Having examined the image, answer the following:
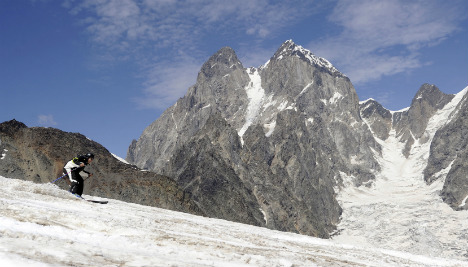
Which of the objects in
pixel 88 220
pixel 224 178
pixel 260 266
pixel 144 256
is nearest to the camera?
pixel 144 256

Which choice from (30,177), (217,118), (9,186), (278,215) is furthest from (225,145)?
(9,186)

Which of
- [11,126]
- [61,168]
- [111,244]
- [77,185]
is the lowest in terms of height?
[111,244]

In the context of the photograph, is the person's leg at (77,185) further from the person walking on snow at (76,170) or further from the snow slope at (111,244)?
the snow slope at (111,244)

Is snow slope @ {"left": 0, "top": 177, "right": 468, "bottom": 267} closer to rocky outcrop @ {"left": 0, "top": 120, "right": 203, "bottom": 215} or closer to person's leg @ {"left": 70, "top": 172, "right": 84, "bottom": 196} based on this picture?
person's leg @ {"left": 70, "top": 172, "right": 84, "bottom": 196}

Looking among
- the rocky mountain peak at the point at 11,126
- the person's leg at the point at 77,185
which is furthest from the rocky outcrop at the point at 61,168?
the person's leg at the point at 77,185

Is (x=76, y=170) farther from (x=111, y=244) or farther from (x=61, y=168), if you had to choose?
(x=61, y=168)

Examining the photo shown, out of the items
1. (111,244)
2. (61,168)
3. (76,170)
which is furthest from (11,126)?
(111,244)

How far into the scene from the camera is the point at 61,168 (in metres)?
82.3

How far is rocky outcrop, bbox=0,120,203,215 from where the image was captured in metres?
79.2

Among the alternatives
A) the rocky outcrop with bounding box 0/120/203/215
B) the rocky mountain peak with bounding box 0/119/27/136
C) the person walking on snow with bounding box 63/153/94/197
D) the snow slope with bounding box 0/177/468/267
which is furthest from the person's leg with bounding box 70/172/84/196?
the rocky mountain peak with bounding box 0/119/27/136

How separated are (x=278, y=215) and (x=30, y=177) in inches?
3456

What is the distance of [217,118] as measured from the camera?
583 ft

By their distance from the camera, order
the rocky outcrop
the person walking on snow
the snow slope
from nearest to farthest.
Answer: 1. the snow slope
2. the person walking on snow
3. the rocky outcrop

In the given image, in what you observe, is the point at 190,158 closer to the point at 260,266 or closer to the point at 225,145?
the point at 225,145
